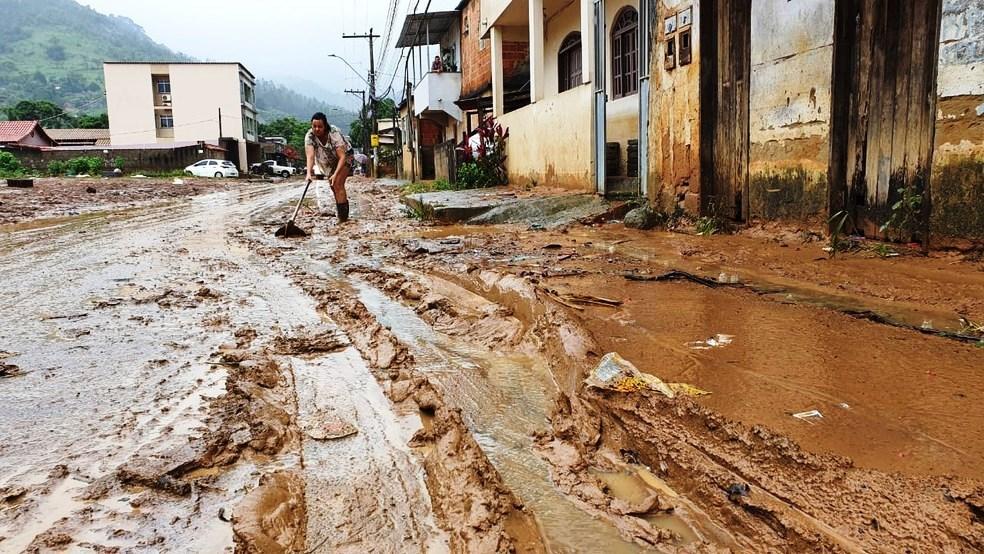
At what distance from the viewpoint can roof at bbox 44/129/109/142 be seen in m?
53.5

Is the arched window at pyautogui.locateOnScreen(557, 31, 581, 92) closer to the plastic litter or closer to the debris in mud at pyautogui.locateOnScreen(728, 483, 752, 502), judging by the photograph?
the plastic litter

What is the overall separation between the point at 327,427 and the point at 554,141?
27.6 ft

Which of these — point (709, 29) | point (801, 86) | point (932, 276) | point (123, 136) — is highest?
point (123, 136)

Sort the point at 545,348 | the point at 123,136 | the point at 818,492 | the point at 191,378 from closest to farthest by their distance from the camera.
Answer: the point at 818,492, the point at 191,378, the point at 545,348, the point at 123,136

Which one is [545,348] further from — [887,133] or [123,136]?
[123,136]

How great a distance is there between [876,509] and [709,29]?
5416mm

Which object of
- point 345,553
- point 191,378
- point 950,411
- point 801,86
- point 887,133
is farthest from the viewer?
point 801,86

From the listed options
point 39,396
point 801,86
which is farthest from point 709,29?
point 39,396

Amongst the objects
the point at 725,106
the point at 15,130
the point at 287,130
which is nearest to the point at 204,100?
the point at 15,130

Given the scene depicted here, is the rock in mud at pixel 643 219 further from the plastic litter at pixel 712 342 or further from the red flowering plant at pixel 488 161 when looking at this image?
the red flowering plant at pixel 488 161

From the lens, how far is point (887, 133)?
4.33 m

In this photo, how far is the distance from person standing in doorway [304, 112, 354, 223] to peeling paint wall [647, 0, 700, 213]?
4.08 m

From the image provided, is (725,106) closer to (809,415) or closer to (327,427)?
(809,415)

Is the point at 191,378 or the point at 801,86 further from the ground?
the point at 801,86
